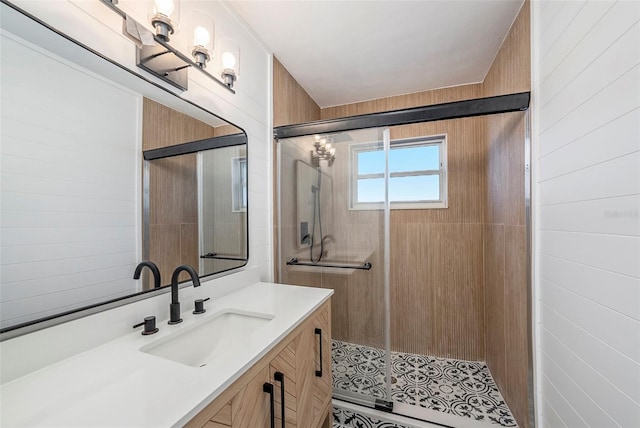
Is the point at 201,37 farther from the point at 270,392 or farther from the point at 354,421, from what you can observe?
the point at 354,421

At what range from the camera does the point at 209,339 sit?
1029mm

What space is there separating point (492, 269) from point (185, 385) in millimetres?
2171

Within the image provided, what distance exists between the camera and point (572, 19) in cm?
98

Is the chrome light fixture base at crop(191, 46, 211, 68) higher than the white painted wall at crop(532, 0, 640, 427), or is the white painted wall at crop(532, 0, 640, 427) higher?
the chrome light fixture base at crop(191, 46, 211, 68)

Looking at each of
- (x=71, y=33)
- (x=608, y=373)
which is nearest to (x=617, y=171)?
(x=608, y=373)

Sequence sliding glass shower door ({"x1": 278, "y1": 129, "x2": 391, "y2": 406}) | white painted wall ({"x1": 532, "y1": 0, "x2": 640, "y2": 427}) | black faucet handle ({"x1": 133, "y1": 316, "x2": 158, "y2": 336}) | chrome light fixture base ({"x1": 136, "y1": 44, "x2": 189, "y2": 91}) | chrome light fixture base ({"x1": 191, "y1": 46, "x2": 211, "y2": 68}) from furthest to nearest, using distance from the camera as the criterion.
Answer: sliding glass shower door ({"x1": 278, "y1": 129, "x2": 391, "y2": 406}) → chrome light fixture base ({"x1": 191, "y1": 46, "x2": 211, "y2": 68}) → chrome light fixture base ({"x1": 136, "y1": 44, "x2": 189, "y2": 91}) → black faucet handle ({"x1": 133, "y1": 316, "x2": 158, "y2": 336}) → white painted wall ({"x1": 532, "y1": 0, "x2": 640, "y2": 427})

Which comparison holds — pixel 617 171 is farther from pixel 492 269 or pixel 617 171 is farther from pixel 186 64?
pixel 186 64

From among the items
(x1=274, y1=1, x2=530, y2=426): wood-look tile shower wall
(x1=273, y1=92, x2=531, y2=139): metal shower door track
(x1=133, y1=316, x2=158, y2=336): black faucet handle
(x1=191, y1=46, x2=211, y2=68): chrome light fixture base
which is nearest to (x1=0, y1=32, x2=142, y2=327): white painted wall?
(x1=133, y1=316, x2=158, y2=336): black faucet handle

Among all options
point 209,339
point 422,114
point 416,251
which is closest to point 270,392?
point 209,339

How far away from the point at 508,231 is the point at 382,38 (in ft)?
5.06

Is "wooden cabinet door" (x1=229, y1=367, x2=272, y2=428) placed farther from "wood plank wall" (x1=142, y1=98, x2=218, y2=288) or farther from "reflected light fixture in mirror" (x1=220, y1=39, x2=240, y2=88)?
"reflected light fixture in mirror" (x1=220, y1=39, x2=240, y2=88)

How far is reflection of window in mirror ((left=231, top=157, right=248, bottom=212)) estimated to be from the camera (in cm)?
146

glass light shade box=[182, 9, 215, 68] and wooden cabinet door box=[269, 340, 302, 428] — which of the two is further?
glass light shade box=[182, 9, 215, 68]

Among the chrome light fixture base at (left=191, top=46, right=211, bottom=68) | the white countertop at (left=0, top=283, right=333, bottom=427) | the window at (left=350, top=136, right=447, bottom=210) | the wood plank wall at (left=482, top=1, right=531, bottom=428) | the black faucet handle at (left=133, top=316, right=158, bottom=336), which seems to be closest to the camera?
the white countertop at (left=0, top=283, right=333, bottom=427)
